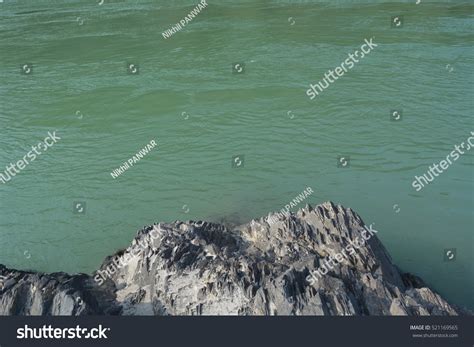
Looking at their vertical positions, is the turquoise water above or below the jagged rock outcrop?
above

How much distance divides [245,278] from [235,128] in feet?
39.3

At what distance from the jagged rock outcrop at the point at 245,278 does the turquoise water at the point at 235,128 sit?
3.15 metres

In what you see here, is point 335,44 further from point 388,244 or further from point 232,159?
point 388,244

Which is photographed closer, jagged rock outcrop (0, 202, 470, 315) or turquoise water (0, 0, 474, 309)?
jagged rock outcrop (0, 202, 470, 315)

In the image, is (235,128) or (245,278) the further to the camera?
(235,128)

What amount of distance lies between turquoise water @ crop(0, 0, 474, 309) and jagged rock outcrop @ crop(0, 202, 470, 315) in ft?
10.3

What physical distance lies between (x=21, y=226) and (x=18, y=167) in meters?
3.71

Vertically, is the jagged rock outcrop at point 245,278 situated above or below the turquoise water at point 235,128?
below

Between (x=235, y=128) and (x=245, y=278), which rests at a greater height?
(x=235, y=128)

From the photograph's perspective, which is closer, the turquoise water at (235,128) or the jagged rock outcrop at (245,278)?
the jagged rock outcrop at (245,278)

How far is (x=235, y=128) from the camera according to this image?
65.6ft

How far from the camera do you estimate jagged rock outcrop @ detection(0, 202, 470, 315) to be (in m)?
8.27

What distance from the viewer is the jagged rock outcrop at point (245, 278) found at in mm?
8266

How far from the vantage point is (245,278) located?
339 inches
